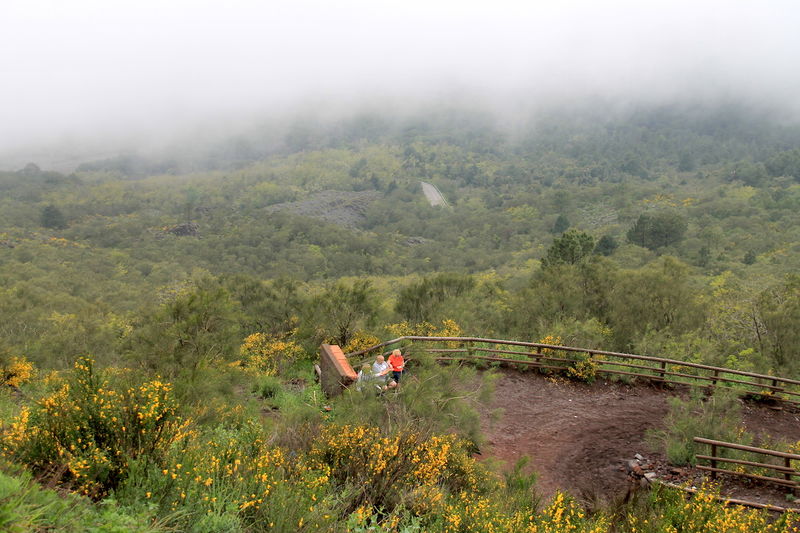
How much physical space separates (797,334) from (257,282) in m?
21.8

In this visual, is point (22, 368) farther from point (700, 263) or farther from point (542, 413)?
point (700, 263)

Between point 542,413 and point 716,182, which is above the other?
point 542,413

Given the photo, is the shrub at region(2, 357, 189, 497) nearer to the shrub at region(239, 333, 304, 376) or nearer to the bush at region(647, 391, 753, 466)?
the shrub at region(239, 333, 304, 376)

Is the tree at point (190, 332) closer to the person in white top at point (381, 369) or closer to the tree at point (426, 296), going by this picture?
the person in white top at point (381, 369)

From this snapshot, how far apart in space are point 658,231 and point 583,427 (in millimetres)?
80717

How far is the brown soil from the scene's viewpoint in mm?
7816

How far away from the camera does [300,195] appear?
7475 inches

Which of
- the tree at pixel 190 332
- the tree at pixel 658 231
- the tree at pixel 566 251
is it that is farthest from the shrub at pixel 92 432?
the tree at pixel 658 231

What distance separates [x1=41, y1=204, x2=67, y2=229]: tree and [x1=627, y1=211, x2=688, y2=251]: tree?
149355mm

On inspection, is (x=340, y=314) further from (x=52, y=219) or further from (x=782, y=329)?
(x=52, y=219)

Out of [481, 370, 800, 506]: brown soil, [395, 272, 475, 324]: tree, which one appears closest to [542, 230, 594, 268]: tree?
[395, 272, 475, 324]: tree

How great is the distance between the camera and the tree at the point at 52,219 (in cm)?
14200

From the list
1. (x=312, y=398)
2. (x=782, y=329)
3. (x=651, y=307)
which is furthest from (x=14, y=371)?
(x=782, y=329)

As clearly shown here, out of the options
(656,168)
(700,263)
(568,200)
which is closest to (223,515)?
(700,263)
